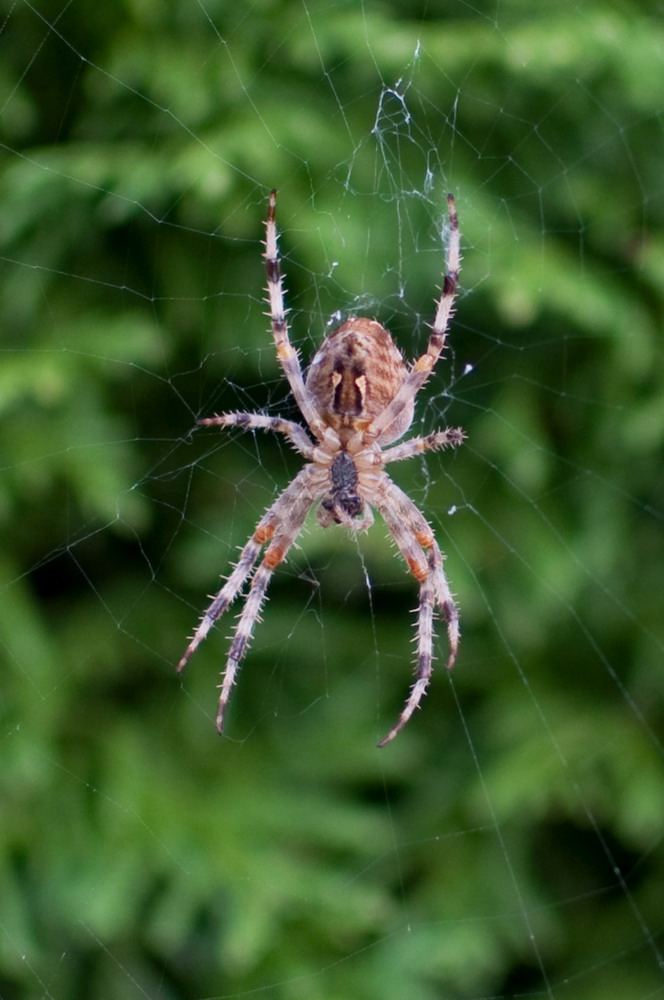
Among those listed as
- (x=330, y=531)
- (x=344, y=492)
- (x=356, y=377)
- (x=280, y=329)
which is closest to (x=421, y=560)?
(x=344, y=492)

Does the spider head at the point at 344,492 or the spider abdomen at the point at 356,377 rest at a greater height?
the spider abdomen at the point at 356,377

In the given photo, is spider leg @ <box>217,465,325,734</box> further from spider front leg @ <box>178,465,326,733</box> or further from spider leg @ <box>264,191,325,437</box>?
spider leg @ <box>264,191,325,437</box>

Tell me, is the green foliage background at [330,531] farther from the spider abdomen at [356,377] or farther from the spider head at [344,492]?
the spider abdomen at [356,377]

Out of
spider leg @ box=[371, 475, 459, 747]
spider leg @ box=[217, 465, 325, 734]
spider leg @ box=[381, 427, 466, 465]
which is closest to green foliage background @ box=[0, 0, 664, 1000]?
spider leg @ box=[217, 465, 325, 734]

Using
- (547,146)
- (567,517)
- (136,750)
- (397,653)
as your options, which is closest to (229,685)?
(136,750)

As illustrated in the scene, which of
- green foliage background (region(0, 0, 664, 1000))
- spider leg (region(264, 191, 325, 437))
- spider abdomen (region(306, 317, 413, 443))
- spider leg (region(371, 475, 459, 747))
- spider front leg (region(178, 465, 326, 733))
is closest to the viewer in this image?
spider leg (region(264, 191, 325, 437))

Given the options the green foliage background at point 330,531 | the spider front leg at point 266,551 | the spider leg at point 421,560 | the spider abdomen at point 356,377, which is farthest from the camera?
the green foliage background at point 330,531

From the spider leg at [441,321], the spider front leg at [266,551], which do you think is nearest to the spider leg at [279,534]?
the spider front leg at [266,551]

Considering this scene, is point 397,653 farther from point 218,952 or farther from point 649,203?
point 649,203
